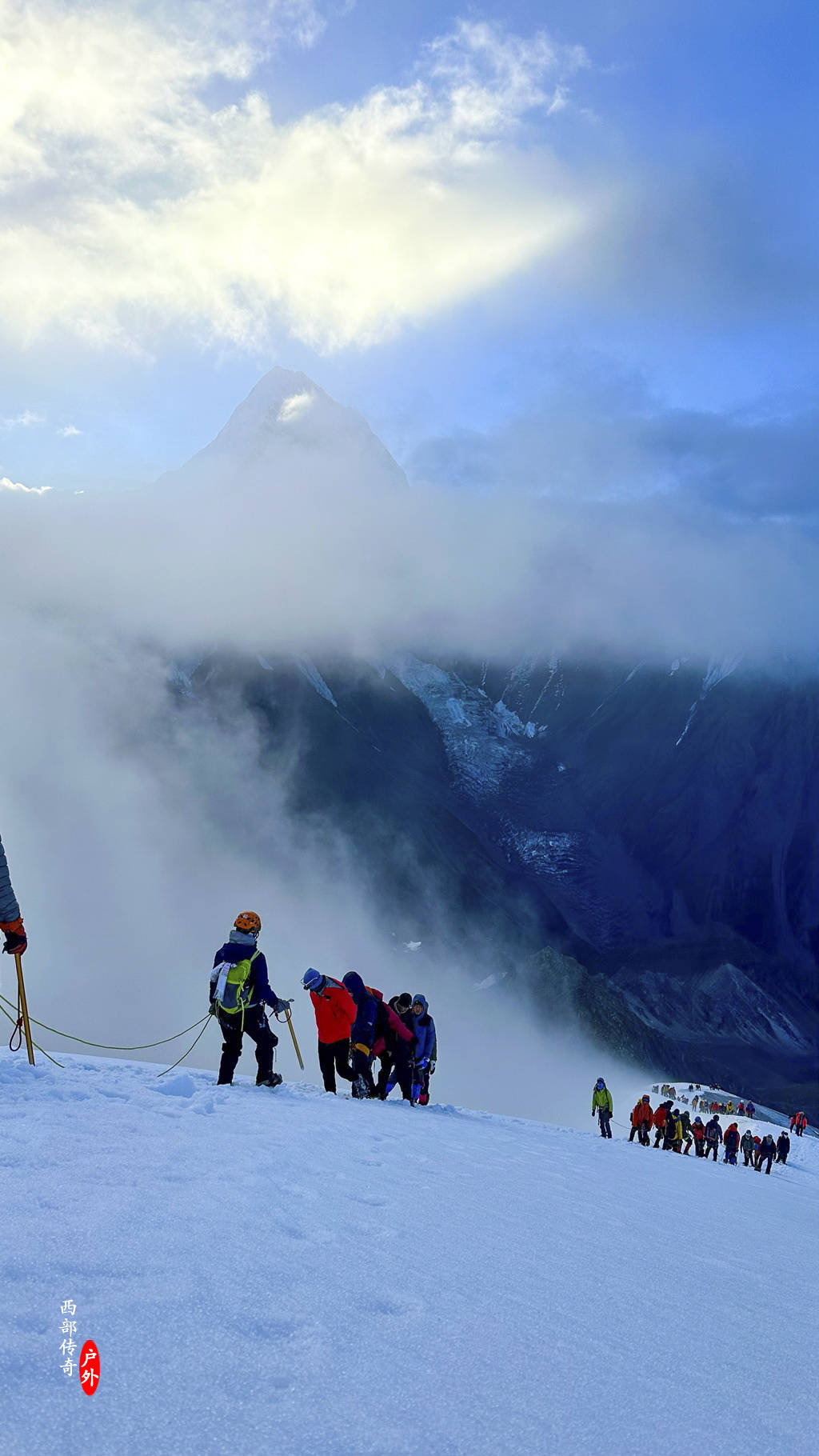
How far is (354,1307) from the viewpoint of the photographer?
421 cm

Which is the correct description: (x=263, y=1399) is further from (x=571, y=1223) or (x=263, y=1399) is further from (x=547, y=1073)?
(x=547, y=1073)

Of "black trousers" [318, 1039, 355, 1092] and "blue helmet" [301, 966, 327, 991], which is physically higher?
Answer: "blue helmet" [301, 966, 327, 991]

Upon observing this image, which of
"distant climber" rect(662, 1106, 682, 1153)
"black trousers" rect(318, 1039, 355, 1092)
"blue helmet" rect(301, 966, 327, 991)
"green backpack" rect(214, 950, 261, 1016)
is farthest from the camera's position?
"distant climber" rect(662, 1106, 682, 1153)

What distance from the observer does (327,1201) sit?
20.3 ft

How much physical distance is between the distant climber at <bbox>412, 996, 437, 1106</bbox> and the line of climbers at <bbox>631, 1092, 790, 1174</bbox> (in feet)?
39.4

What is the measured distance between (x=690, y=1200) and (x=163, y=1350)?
31.1ft

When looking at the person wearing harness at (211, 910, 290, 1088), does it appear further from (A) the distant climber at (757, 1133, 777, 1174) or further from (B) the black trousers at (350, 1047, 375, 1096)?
(A) the distant climber at (757, 1133, 777, 1174)

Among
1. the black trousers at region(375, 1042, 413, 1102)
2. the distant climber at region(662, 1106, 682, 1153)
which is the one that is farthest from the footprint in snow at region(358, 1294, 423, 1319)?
the distant climber at region(662, 1106, 682, 1153)

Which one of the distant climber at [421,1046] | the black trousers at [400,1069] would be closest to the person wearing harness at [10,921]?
the black trousers at [400,1069]

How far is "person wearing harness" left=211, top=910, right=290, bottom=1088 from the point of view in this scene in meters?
12.6

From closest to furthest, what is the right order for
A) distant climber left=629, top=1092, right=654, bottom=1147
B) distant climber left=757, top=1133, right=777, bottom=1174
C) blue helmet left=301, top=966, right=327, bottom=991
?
blue helmet left=301, top=966, right=327, bottom=991 → distant climber left=629, top=1092, right=654, bottom=1147 → distant climber left=757, top=1133, right=777, bottom=1174

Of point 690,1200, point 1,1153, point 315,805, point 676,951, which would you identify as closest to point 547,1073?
point 315,805

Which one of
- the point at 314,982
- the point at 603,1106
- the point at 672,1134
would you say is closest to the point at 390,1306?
the point at 314,982

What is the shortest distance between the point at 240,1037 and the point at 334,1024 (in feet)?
6.80
